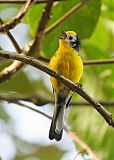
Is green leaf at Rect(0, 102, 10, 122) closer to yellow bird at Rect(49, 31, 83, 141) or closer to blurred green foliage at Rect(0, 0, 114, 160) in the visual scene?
blurred green foliage at Rect(0, 0, 114, 160)

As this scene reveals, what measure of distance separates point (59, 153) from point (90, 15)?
1.28m

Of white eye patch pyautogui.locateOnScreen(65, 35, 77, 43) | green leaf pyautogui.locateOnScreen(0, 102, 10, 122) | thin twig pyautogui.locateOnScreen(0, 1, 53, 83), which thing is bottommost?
green leaf pyautogui.locateOnScreen(0, 102, 10, 122)

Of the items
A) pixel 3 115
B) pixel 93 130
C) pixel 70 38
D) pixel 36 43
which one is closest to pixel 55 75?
pixel 36 43

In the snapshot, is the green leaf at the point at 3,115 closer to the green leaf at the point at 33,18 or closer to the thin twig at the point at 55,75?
the green leaf at the point at 33,18

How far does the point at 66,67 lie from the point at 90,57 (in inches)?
21.2

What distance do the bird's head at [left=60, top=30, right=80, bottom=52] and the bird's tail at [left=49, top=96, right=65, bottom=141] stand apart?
0.23 metres

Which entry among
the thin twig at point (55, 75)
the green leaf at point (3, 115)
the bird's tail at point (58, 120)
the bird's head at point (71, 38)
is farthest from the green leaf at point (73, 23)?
the green leaf at point (3, 115)

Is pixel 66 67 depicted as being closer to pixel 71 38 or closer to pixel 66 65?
pixel 66 65

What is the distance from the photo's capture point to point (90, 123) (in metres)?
2.22

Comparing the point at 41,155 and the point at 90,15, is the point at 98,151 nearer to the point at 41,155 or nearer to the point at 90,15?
the point at 90,15

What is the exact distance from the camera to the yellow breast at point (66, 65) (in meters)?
1.65

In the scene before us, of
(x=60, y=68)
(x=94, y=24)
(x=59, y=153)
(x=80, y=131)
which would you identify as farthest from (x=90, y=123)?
(x=59, y=153)

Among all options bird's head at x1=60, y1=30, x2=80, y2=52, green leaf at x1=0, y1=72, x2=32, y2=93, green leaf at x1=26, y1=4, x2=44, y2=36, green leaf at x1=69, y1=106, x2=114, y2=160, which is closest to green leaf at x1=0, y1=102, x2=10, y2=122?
green leaf at x1=0, y1=72, x2=32, y2=93

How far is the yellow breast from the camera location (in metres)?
1.65
